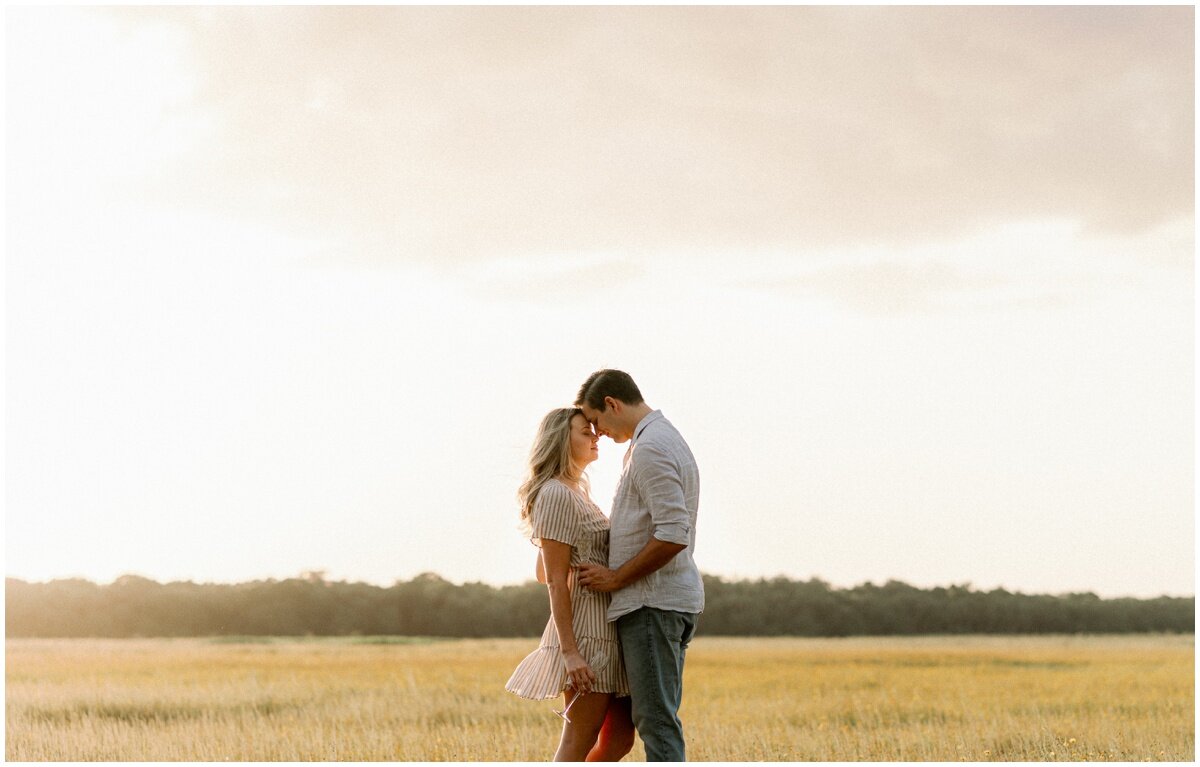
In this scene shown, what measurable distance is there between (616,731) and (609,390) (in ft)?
5.51

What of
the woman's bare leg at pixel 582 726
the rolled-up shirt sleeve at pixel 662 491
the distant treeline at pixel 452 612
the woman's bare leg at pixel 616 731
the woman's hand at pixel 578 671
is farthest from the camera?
the distant treeline at pixel 452 612

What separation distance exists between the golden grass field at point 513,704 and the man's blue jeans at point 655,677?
17.5 feet

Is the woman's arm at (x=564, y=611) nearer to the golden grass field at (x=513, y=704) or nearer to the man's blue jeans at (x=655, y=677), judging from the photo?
the man's blue jeans at (x=655, y=677)

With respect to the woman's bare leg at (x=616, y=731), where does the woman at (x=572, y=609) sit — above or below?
above

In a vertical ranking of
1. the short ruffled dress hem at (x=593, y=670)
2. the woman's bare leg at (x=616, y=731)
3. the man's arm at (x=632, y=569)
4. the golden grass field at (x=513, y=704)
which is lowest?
the golden grass field at (x=513, y=704)

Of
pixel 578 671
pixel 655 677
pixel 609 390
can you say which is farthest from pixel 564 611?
pixel 609 390

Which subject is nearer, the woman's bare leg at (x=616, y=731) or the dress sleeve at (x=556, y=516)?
the dress sleeve at (x=556, y=516)

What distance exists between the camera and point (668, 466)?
5656 mm

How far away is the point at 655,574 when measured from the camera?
224 inches

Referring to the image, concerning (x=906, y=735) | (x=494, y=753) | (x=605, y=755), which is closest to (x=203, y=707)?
(x=494, y=753)

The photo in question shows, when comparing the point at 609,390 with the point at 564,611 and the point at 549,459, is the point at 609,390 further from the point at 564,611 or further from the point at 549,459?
the point at 564,611

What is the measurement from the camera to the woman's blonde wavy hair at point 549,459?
5.92 metres

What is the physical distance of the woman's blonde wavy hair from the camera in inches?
233

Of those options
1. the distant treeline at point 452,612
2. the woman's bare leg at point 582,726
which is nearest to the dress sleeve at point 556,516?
the woman's bare leg at point 582,726
